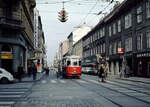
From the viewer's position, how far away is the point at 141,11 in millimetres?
31672

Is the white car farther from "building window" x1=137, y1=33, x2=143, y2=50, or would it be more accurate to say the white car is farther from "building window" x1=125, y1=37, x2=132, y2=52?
"building window" x1=125, y1=37, x2=132, y2=52

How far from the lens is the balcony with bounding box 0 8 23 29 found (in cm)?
2542

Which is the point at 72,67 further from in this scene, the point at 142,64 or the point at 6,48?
the point at 142,64

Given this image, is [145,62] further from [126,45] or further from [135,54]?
[126,45]

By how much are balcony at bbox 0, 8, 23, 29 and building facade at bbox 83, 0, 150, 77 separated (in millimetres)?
14136

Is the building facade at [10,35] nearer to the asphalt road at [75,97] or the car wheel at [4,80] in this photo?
the car wheel at [4,80]

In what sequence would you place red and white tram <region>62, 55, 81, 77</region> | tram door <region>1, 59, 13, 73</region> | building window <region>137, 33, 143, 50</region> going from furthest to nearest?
building window <region>137, 33, 143, 50</region>, red and white tram <region>62, 55, 81, 77</region>, tram door <region>1, 59, 13, 73</region>

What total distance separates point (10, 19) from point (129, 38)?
17796mm

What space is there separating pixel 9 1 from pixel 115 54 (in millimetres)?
21780

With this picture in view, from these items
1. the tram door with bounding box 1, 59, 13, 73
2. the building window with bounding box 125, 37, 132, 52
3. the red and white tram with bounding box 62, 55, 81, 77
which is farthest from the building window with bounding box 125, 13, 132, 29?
the tram door with bounding box 1, 59, 13, 73

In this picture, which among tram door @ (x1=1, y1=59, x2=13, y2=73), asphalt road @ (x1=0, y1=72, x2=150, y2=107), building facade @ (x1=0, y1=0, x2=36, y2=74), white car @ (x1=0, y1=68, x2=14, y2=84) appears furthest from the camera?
tram door @ (x1=1, y1=59, x2=13, y2=73)

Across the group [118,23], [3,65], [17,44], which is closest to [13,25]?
[17,44]

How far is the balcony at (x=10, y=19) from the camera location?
2542cm

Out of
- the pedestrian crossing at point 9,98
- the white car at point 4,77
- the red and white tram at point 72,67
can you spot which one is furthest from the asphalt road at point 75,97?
the red and white tram at point 72,67
